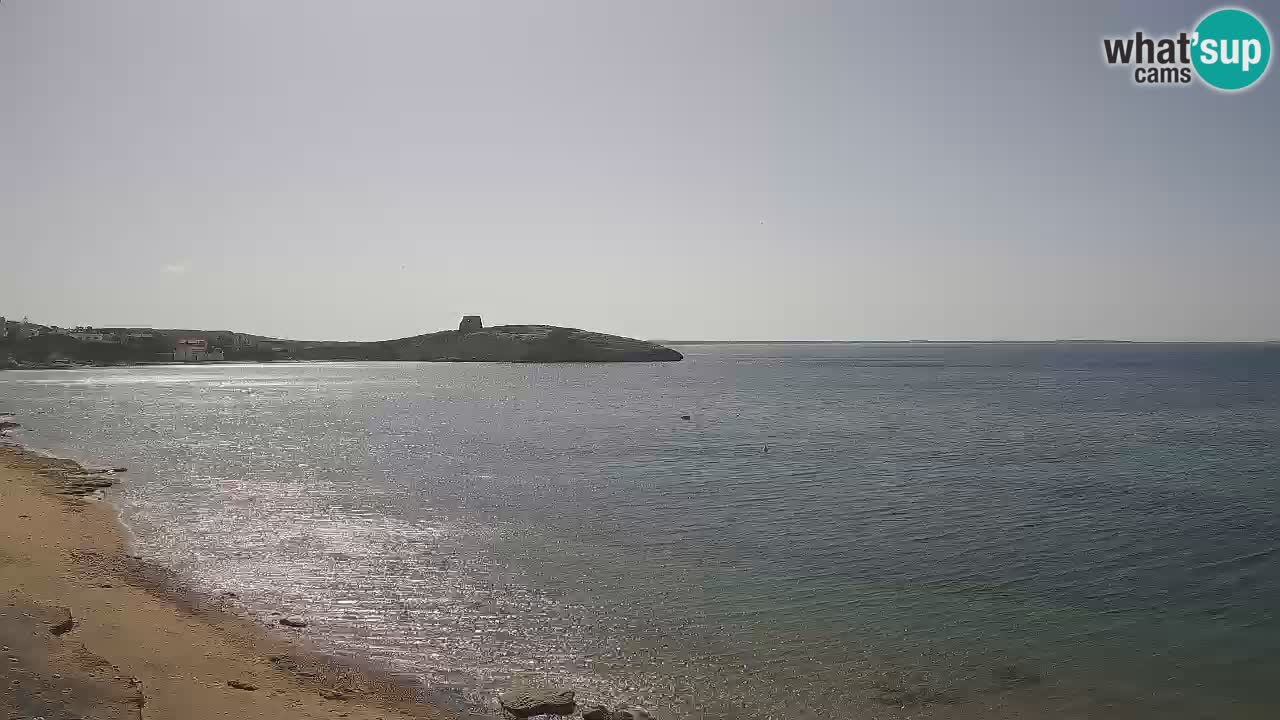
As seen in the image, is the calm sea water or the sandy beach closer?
the sandy beach

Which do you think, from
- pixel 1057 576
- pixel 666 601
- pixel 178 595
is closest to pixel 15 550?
pixel 178 595

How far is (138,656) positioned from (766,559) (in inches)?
755

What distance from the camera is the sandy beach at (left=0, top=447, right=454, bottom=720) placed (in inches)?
512

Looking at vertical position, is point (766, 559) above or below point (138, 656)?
below

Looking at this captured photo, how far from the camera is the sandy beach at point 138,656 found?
13.0 m

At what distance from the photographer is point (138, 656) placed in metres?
16.7

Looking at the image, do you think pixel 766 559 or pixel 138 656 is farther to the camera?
pixel 766 559

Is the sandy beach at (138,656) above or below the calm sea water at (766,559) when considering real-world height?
above

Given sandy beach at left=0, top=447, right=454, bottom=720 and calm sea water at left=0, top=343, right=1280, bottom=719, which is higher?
sandy beach at left=0, top=447, right=454, bottom=720

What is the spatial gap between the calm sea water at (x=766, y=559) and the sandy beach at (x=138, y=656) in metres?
1.33

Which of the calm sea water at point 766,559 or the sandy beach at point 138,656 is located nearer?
the sandy beach at point 138,656

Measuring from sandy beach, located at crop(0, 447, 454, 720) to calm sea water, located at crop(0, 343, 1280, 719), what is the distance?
52.3 inches

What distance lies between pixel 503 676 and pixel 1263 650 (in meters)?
19.5

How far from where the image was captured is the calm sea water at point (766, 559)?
1762 cm
